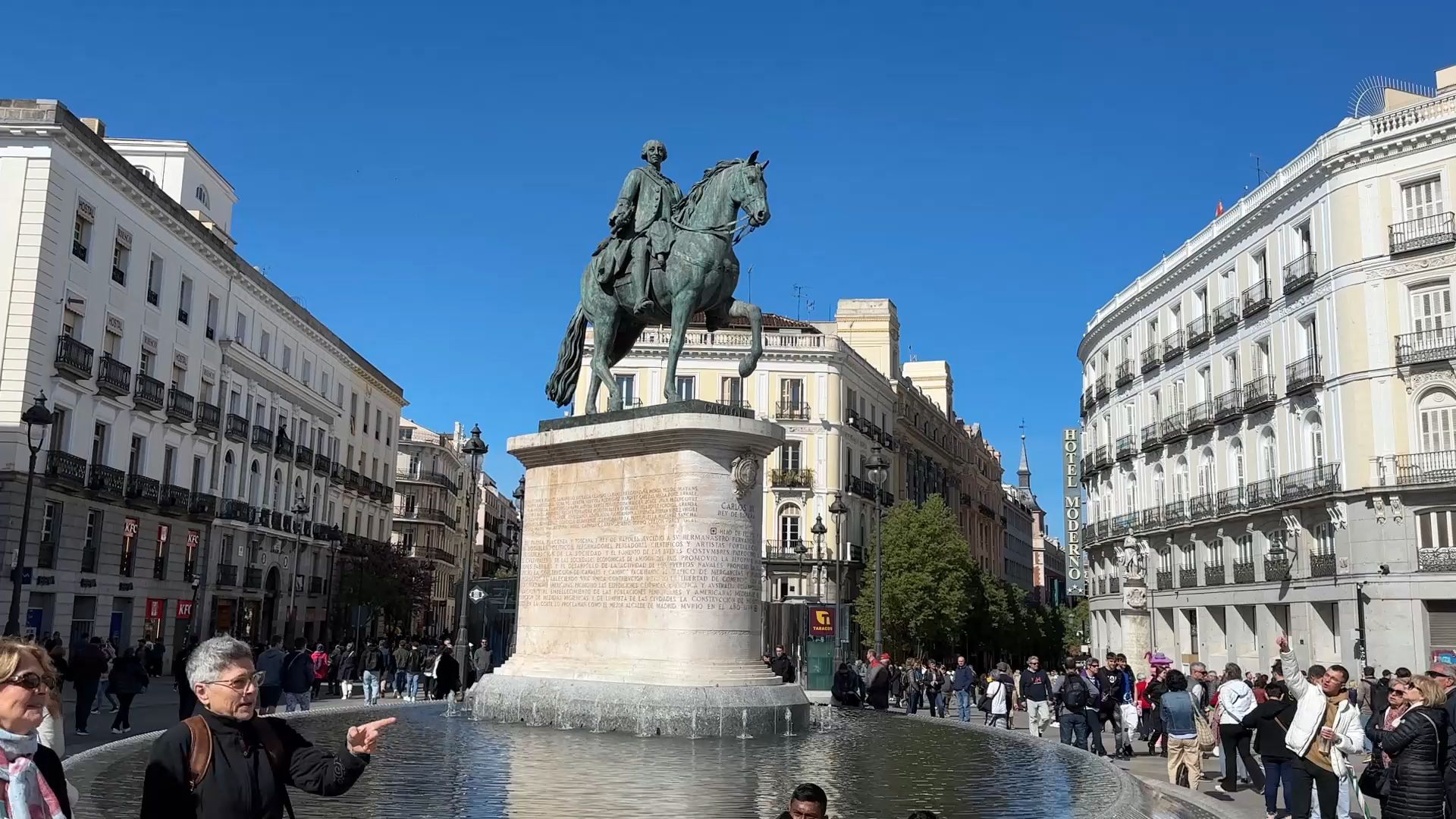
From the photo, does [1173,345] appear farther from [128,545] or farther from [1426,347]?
[128,545]

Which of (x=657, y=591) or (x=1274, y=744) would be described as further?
(x=657, y=591)

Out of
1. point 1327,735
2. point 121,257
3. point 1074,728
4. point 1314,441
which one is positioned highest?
point 121,257

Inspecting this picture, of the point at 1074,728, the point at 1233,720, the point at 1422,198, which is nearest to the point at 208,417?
the point at 1074,728

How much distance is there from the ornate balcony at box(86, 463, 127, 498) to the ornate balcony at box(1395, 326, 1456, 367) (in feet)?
140

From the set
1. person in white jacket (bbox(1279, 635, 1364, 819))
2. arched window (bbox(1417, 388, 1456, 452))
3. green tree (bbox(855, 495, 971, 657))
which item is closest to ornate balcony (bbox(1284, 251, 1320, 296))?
arched window (bbox(1417, 388, 1456, 452))

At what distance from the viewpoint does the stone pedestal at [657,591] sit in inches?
511

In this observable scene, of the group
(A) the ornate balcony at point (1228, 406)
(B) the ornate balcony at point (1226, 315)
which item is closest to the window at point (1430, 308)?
(A) the ornate balcony at point (1228, 406)

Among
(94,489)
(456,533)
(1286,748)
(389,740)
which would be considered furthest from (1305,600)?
(456,533)

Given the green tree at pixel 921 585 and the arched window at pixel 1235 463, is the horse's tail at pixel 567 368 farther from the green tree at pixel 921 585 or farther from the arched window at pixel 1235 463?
the green tree at pixel 921 585

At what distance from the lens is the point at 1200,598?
4866 cm

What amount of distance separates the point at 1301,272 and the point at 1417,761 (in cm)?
3906

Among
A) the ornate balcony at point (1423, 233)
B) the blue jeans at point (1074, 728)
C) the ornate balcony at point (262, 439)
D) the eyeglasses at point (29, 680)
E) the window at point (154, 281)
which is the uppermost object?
the ornate balcony at point (1423, 233)

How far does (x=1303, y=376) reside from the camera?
41656mm

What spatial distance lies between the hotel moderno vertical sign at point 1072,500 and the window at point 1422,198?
35999 millimetres
